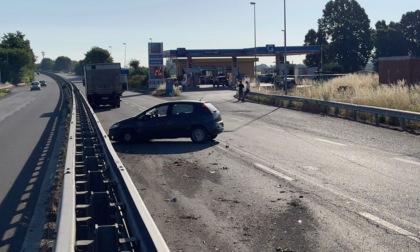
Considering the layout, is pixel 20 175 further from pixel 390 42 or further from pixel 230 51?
pixel 390 42

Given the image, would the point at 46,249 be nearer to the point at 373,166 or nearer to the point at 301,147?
the point at 373,166

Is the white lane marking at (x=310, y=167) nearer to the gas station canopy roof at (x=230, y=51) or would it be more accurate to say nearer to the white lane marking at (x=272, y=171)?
the white lane marking at (x=272, y=171)

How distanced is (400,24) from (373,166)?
283 feet

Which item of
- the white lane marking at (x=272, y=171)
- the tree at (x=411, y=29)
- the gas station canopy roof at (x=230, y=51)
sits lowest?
the white lane marking at (x=272, y=171)

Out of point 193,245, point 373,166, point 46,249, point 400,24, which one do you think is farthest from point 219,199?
point 400,24

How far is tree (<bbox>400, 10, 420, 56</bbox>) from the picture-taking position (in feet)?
304

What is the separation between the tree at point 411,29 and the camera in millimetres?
92762

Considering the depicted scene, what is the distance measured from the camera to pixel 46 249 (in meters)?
8.02

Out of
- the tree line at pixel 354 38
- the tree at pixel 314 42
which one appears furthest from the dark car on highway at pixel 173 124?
the tree at pixel 314 42

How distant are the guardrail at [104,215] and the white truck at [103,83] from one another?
111 feet

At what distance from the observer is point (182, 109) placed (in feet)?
69.2

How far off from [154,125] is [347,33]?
89.3 meters

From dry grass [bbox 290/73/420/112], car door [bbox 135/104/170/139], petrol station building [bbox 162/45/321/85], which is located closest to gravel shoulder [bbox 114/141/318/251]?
Result: car door [bbox 135/104/170/139]

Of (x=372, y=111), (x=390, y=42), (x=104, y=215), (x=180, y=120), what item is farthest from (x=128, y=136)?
(x=390, y=42)
